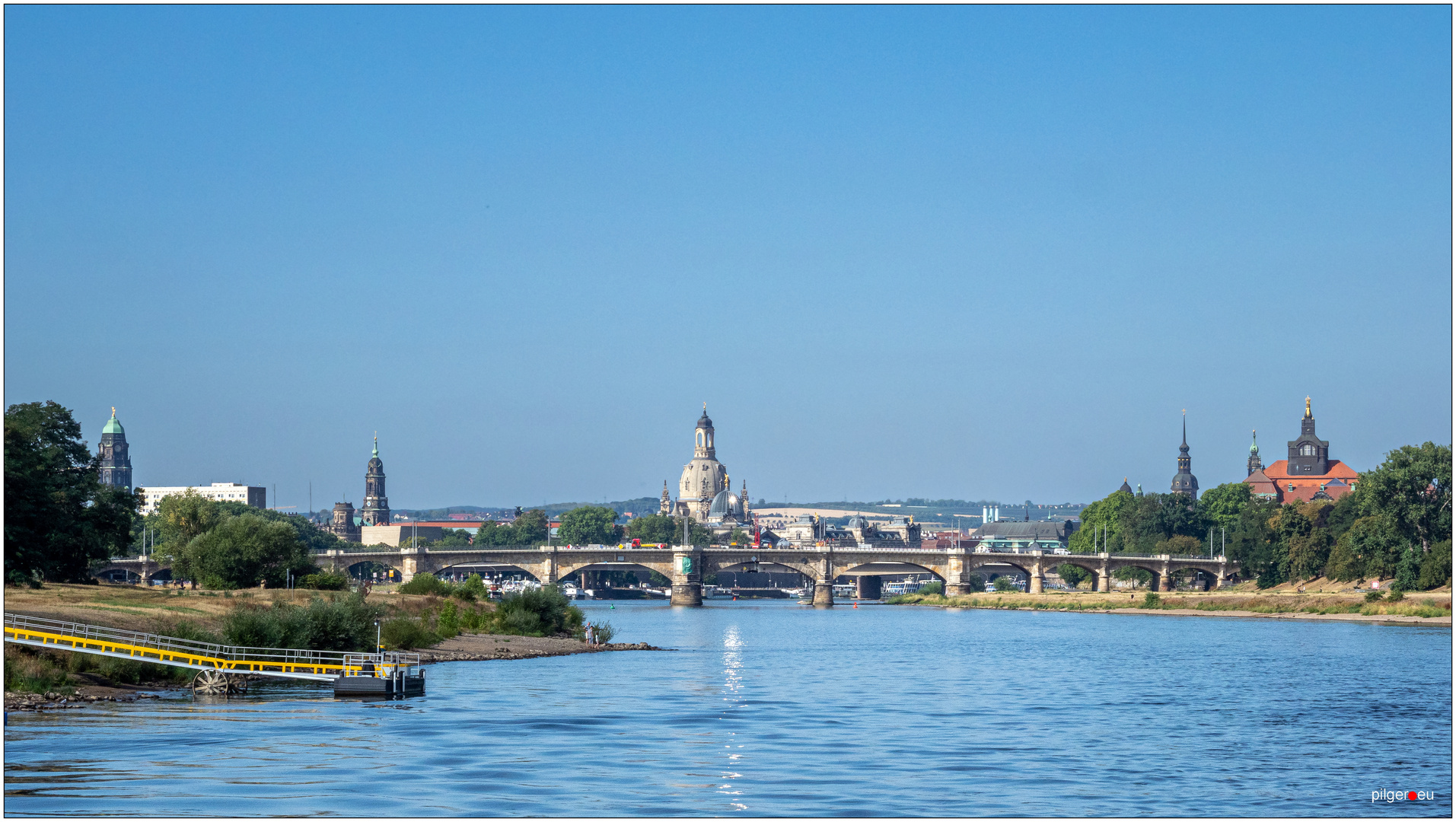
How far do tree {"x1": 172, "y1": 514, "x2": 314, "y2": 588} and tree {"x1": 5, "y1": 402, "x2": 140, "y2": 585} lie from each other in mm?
4813

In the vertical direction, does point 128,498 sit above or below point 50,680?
above

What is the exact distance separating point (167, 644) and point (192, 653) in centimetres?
162

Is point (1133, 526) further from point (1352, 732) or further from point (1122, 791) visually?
point (1122, 791)

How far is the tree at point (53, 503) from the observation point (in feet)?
225

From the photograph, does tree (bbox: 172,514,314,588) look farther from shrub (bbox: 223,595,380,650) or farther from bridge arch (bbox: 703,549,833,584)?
bridge arch (bbox: 703,549,833,584)

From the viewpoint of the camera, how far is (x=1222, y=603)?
13438 cm

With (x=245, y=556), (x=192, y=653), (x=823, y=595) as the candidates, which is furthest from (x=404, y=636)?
(x=823, y=595)

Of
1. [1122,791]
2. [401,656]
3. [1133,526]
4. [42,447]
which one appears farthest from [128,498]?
[1133,526]

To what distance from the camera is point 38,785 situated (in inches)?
1186

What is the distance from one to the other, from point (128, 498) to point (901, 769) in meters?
63.5

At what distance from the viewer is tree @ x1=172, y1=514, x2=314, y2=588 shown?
9112cm

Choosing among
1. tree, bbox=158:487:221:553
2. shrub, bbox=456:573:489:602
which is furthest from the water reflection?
tree, bbox=158:487:221:553

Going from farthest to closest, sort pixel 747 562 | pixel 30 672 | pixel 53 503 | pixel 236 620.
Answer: pixel 747 562 → pixel 53 503 → pixel 236 620 → pixel 30 672

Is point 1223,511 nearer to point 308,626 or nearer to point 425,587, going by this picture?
point 425,587
